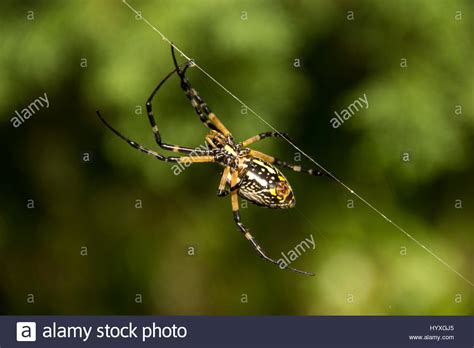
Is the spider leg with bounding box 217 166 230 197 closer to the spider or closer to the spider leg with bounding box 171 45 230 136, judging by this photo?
the spider

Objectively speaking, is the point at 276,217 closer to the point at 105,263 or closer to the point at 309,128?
the point at 309,128

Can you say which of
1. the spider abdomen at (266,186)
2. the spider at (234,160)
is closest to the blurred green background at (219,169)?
the spider at (234,160)

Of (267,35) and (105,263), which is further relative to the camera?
(105,263)

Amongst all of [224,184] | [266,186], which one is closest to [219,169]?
[224,184]

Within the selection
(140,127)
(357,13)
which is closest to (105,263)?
(140,127)

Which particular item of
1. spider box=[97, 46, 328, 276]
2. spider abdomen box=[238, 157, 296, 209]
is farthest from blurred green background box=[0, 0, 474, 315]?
spider abdomen box=[238, 157, 296, 209]
